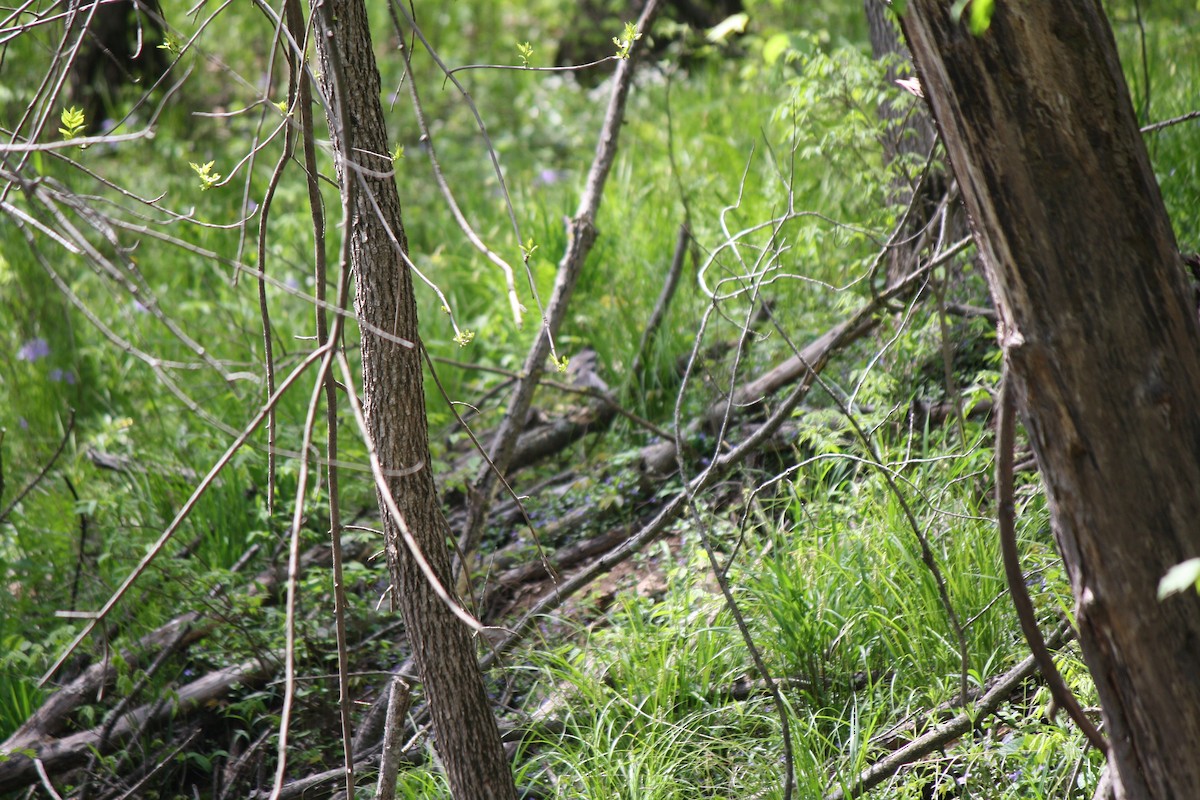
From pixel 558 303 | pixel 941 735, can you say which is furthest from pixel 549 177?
pixel 941 735

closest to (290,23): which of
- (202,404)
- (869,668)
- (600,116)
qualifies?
(869,668)

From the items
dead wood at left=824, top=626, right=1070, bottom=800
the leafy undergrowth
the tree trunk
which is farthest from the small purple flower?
dead wood at left=824, top=626, right=1070, bottom=800

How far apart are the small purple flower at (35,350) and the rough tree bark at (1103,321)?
178 inches

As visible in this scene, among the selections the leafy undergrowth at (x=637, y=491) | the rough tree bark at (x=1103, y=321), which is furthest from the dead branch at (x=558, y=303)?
the rough tree bark at (x=1103, y=321)

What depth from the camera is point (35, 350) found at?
15.2 feet

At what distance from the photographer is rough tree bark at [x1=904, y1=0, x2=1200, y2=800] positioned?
4.39 ft

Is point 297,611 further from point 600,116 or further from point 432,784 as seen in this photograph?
point 600,116

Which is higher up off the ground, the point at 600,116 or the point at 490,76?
the point at 490,76

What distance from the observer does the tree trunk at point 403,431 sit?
77.4 inches

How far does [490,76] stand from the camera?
26.2 ft

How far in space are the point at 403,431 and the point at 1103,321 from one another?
51.4 inches

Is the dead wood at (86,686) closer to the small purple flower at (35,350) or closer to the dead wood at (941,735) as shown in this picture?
the dead wood at (941,735)

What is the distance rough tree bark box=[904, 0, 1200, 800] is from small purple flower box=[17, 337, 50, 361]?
4528 millimetres

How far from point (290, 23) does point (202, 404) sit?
8.93 feet
